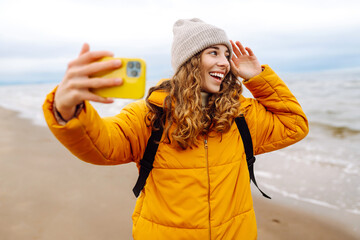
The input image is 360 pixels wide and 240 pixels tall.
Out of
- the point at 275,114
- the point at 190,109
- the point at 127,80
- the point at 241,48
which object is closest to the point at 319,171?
the point at 275,114

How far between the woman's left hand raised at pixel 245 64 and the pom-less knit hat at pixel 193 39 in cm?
11

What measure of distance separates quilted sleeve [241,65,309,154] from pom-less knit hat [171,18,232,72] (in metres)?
0.40

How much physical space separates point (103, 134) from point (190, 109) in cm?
63

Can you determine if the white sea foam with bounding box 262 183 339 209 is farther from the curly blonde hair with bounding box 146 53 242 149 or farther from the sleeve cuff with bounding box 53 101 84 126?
the sleeve cuff with bounding box 53 101 84 126

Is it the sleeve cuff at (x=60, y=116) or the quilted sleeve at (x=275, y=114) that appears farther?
the quilted sleeve at (x=275, y=114)

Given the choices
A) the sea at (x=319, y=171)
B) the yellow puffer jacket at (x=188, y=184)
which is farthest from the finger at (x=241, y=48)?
the sea at (x=319, y=171)

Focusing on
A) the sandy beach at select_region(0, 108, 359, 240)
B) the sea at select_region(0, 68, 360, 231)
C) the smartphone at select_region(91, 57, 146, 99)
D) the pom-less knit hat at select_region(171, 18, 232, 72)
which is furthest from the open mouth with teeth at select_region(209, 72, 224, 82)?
the sea at select_region(0, 68, 360, 231)

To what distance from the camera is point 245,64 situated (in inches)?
88.9

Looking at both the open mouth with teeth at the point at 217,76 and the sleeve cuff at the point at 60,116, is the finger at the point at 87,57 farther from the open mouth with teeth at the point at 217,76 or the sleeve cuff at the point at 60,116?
the open mouth with teeth at the point at 217,76

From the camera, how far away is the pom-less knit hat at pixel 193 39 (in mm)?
2061

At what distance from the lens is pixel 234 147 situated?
6.20ft

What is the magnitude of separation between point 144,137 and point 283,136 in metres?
1.07

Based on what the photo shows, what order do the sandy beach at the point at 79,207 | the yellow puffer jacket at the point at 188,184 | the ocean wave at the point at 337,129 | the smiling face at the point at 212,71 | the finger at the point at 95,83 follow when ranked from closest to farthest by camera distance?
the finger at the point at 95,83
the yellow puffer jacket at the point at 188,184
the smiling face at the point at 212,71
the sandy beach at the point at 79,207
the ocean wave at the point at 337,129

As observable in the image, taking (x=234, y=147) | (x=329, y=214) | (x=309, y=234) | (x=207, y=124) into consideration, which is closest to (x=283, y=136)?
(x=234, y=147)
